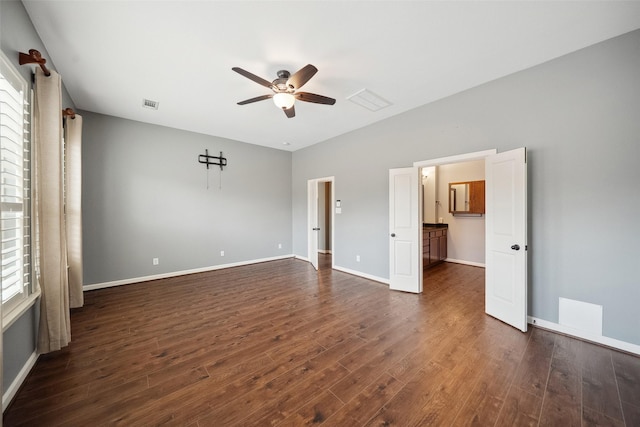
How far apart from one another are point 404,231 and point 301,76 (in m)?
2.78

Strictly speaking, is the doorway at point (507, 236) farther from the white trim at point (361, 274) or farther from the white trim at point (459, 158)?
the white trim at point (361, 274)

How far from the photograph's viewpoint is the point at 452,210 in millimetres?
6098

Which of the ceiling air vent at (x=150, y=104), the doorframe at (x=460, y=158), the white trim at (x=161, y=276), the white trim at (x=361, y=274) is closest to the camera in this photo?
the doorframe at (x=460, y=158)

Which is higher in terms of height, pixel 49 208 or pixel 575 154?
pixel 575 154

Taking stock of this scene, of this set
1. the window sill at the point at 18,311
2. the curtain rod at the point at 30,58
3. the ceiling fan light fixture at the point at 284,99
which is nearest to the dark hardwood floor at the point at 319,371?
the window sill at the point at 18,311

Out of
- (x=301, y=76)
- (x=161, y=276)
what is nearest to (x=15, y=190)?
(x=301, y=76)

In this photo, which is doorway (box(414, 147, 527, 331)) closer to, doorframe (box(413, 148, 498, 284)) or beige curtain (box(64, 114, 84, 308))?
doorframe (box(413, 148, 498, 284))

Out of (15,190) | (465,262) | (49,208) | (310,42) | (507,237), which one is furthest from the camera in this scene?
(465,262)

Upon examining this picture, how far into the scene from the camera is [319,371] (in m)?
1.99

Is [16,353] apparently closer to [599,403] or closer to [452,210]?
[599,403]

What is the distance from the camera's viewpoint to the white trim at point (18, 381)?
1.61m

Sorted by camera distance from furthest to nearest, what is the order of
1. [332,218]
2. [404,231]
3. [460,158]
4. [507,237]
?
[332,218], [404,231], [460,158], [507,237]

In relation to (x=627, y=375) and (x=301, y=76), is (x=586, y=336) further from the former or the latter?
(x=301, y=76)

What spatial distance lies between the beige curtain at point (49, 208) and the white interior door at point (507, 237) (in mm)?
4648
